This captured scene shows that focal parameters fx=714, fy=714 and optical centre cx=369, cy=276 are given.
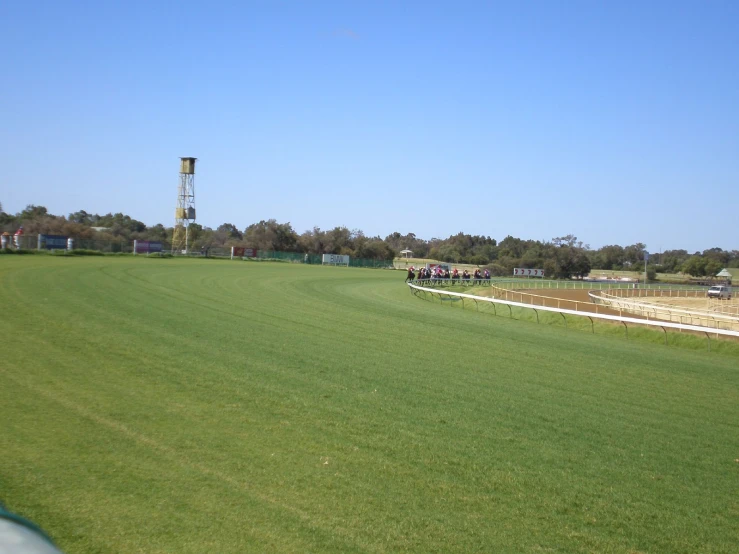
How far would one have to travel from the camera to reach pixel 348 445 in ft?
27.8

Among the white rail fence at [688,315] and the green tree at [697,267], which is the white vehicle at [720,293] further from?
the green tree at [697,267]

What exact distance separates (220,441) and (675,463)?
5505mm

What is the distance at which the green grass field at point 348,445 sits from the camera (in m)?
6.03

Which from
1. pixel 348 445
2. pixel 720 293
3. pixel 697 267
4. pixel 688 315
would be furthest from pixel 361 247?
pixel 348 445

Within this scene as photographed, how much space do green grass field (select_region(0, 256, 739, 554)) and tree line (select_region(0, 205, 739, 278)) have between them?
8255 cm

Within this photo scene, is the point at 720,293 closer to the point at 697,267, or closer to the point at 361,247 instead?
the point at 697,267

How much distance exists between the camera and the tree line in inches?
4008

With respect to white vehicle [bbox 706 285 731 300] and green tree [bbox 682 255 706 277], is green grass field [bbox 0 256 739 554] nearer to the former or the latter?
white vehicle [bbox 706 285 731 300]

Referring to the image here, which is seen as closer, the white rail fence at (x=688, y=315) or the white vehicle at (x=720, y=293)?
the white rail fence at (x=688, y=315)

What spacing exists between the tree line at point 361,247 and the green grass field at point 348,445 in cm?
8255

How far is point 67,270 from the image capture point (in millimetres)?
37500

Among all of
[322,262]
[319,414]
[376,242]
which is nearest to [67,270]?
[319,414]

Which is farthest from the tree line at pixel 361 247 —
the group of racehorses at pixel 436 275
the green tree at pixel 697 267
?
the group of racehorses at pixel 436 275

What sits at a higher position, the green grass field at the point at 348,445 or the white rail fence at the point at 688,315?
the green grass field at the point at 348,445
